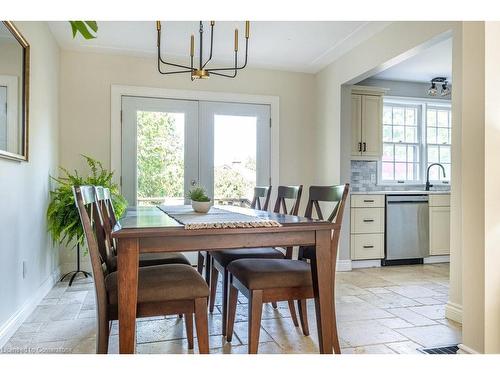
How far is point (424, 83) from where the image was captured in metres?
5.45

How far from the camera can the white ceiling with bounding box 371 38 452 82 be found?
4.15m

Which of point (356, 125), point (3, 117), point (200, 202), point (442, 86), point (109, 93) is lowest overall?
point (200, 202)

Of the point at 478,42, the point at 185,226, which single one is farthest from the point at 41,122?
the point at 478,42

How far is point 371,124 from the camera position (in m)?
4.84

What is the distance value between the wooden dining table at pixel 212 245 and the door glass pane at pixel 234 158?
9.12ft

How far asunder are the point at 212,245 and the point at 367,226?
321cm

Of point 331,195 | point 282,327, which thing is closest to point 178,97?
point 331,195

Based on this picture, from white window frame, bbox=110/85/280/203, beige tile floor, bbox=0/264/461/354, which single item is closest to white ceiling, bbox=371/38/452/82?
white window frame, bbox=110/85/280/203

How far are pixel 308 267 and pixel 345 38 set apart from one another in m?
2.73

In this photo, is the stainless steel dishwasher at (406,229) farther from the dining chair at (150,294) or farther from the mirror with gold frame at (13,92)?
the mirror with gold frame at (13,92)

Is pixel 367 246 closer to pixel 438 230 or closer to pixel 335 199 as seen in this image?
pixel 438 230

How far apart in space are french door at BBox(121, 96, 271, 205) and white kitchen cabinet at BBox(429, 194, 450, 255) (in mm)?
2074

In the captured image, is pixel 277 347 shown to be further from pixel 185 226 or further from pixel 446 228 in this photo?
pixel 446 228

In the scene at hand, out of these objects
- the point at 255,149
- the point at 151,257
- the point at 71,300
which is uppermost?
the point at 255,149
